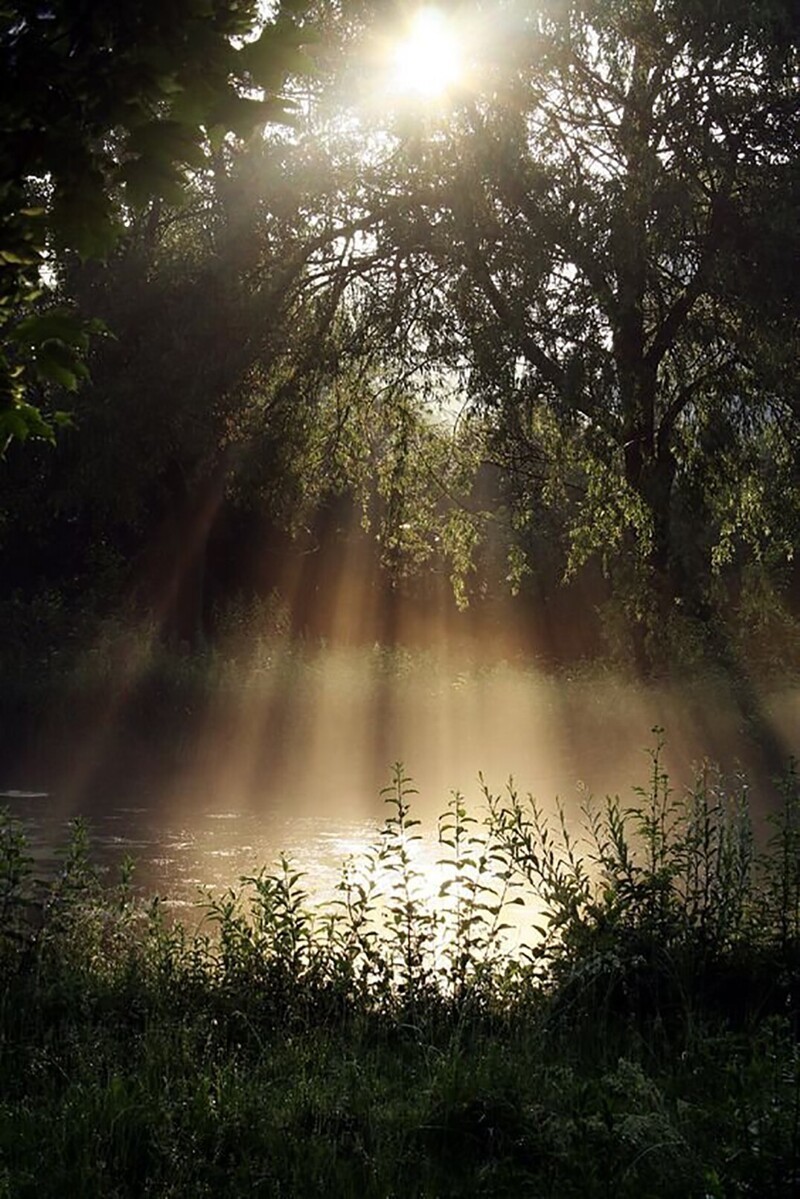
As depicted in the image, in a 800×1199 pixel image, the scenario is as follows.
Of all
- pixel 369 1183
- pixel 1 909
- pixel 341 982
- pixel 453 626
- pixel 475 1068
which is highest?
pixel 453 626

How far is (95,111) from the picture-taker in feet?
7.63

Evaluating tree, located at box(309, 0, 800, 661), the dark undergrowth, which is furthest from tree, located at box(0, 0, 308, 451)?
tree, located at box(309, 0, 800, 661)

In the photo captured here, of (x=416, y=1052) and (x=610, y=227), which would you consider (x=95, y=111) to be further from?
(x=610, y=227)

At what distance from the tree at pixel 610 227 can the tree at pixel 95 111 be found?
368 inches

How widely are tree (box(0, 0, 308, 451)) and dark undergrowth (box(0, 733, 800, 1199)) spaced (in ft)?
7.01

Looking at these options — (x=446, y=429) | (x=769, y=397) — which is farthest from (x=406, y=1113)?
(x=446, y=429)

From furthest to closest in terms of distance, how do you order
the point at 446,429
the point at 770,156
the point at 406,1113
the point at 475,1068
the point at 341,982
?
1. the point at 446,429
2. the point at 770,156
3. the point at 341,982
4. the point at 475,1068
5. the point at 406,1113

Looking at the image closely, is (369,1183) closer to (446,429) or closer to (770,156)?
(770,156)

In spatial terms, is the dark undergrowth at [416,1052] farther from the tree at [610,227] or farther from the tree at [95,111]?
the tree at [610,227]

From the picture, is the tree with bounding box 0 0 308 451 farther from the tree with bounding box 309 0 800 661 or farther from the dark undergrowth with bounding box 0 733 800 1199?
the tree with bounding box 309 0 800 661

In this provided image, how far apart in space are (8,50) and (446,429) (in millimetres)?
13561

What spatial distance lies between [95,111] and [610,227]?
9886 millimetres

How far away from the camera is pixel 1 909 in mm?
5602

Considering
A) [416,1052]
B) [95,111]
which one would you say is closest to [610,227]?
[416,1052]
